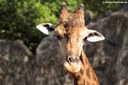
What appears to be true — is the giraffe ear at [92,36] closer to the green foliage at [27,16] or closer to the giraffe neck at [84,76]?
the giraffe neck at [84,76]

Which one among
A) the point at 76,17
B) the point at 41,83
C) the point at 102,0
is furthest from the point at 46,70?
the point at 76,17

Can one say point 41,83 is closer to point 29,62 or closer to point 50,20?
point 29,62

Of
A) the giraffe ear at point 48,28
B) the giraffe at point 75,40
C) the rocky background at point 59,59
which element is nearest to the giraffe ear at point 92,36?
the giraffe at point 75,40

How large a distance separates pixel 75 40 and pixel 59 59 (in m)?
5.90

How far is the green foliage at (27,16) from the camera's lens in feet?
42.6

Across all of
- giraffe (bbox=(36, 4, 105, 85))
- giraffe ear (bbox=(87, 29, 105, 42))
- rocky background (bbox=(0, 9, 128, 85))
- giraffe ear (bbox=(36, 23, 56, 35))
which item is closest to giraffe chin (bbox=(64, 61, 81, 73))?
giraffe (bbox=(36, 4, 105, 85))

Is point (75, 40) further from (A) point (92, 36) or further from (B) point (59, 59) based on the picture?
(B) point (59, 59)

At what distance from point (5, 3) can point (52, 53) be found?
2765 millimetres

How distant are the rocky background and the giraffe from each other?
4018 mm

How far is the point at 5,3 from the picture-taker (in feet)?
43.7

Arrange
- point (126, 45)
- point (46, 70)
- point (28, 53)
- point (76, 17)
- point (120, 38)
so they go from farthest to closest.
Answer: point (28, 53), point (46, 70), point (120, 38), point (126, 45), point (76, 17)

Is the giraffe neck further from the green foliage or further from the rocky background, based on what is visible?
the green foliage

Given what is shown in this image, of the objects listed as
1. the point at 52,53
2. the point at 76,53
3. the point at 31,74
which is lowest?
the point at 31,74

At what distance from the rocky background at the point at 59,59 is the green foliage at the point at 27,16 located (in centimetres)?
71
